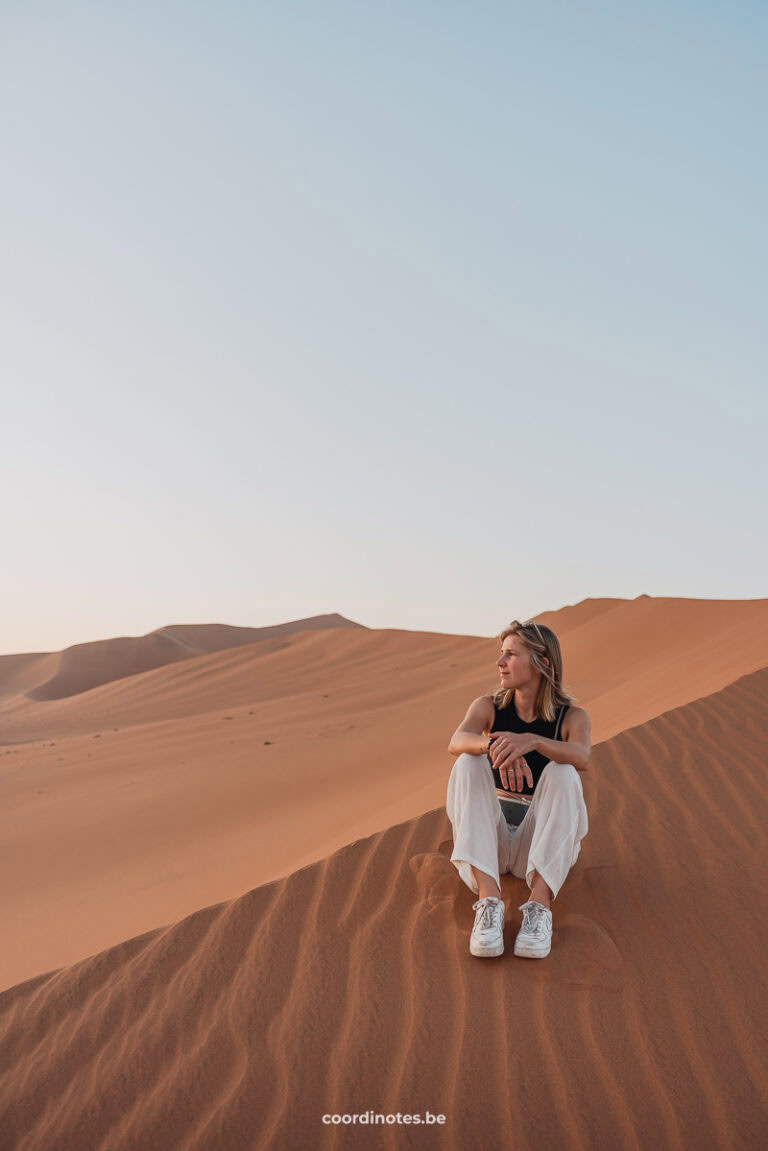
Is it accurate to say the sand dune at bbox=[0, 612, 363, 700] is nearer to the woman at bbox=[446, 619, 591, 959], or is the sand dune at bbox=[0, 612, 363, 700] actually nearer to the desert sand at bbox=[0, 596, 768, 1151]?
the desert sand at bbox=[0, 596, 768, 1151]

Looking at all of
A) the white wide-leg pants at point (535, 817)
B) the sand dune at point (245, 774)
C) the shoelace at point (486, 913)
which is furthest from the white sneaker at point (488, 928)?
the sand dune at point (245, 774)

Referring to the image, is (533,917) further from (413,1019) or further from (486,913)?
(413,1019)

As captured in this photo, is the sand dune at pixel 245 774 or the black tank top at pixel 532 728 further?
the sand dune at pixel 245 774

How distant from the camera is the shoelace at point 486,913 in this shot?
330 centimetres

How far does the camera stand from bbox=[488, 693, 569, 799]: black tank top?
3.69m

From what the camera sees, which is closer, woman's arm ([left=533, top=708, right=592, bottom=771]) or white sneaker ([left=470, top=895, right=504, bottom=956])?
white sneaker ([left=470, top=895, right=504, bottom=956])

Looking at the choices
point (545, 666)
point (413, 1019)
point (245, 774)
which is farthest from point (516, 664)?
point (245, 774)

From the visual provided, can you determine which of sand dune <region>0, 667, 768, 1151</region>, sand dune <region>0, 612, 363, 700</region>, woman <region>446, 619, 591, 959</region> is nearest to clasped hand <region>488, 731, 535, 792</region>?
woman <region>446, 619, 591, 959</region>

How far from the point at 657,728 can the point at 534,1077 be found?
3629 mm

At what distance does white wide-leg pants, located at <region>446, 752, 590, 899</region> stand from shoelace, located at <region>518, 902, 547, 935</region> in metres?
0.10

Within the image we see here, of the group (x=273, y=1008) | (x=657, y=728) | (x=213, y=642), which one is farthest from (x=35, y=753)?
(x=213, y=642)

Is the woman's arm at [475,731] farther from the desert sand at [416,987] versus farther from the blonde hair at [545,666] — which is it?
the desert sand at [416,987]

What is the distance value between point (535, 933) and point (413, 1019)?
0.55 m

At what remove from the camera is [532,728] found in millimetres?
3736
